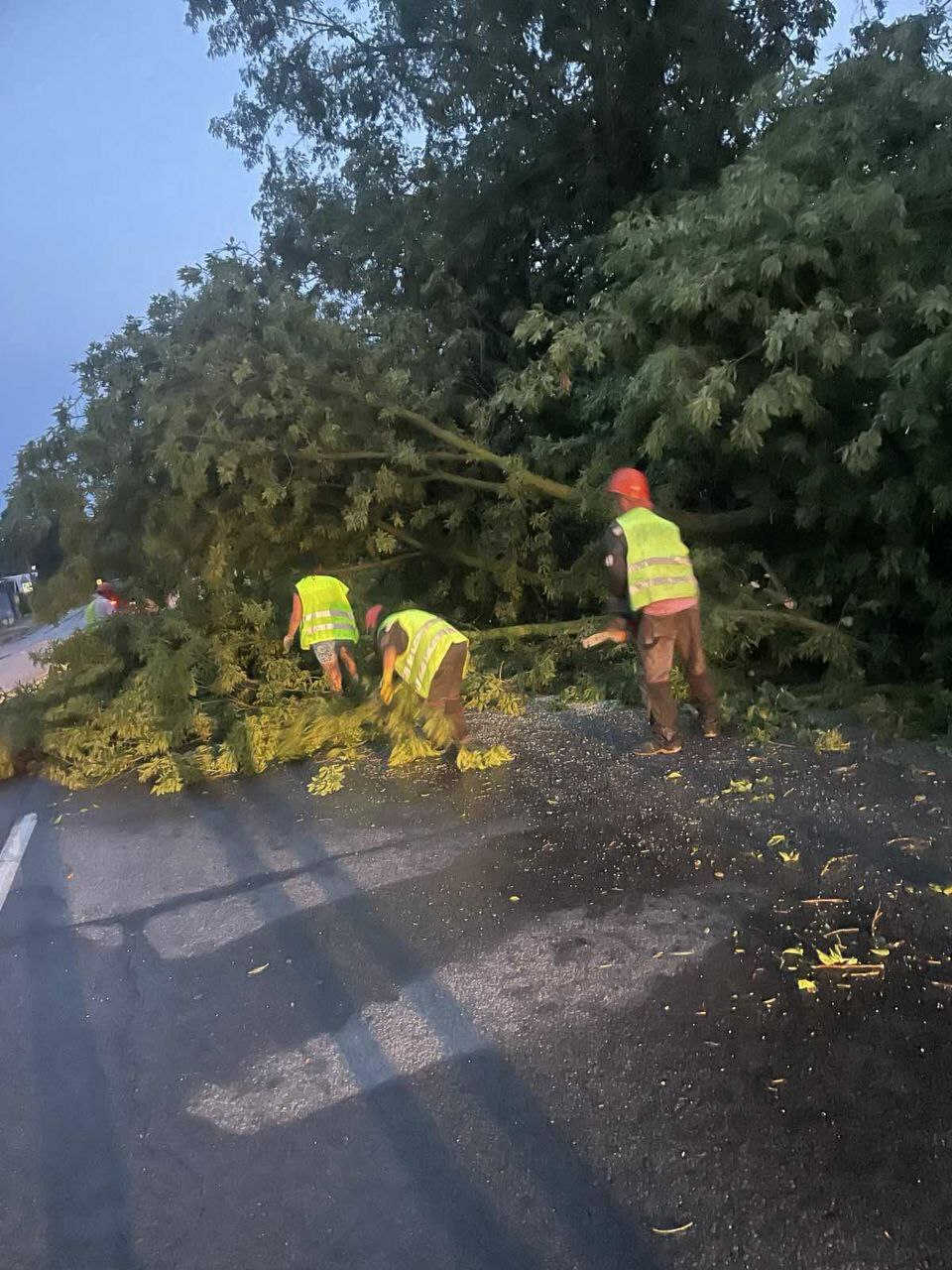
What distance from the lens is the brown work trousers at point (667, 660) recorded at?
6.18 metres

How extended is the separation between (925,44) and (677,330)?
269 cm

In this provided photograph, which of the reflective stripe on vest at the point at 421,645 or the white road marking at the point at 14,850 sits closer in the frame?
the white road marking at the point at 14,850

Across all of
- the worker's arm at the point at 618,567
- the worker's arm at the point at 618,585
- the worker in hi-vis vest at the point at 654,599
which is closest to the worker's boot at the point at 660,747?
the worker in hi-vis vest at the point at 654,599

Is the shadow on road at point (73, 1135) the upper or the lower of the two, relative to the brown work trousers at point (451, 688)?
lower

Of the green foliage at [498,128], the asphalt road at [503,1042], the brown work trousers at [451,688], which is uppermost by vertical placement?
the green foliage at [498,128]

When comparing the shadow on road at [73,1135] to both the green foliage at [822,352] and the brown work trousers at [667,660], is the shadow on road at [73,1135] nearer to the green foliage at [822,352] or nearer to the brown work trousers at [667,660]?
the brown work trousers at [667,660]

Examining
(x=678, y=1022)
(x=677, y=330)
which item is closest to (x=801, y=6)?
(x=677, y=330)

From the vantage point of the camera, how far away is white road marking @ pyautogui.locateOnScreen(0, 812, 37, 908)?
5.76 metres

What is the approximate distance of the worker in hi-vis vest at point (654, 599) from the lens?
6.07 meters

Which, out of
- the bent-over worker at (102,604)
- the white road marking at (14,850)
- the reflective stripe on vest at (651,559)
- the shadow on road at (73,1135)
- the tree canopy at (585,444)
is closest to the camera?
the shadow on road at (73,1135)

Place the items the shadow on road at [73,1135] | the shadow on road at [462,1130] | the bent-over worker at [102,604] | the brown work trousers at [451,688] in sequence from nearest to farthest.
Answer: the shadow on road at [462,1130] → the shadow on road at [73,1135] → the brown work trousers at [451,688] → the bent-over worker at [102,604]

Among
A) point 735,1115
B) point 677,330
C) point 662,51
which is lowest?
point 735,1115

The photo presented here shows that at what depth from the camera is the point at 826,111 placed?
23.4 feet

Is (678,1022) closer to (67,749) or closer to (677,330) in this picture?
(677,330)
